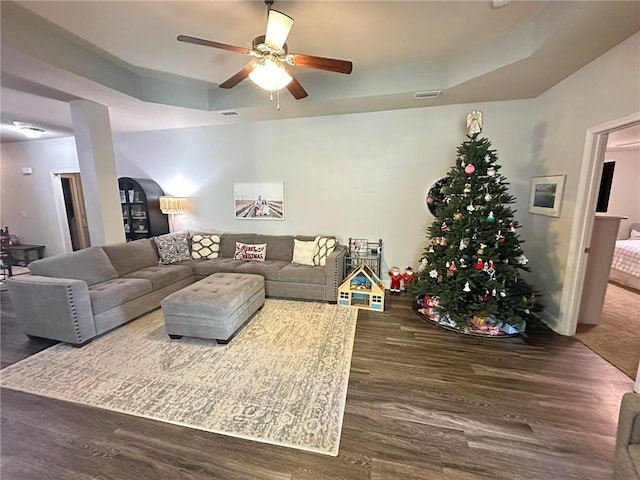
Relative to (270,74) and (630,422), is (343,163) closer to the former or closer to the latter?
(270,74)

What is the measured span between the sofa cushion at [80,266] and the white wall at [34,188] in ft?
11.9

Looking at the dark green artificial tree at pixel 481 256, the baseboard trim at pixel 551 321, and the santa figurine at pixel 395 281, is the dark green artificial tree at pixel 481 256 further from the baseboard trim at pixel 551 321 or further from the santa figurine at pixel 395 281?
the santa figurine at pixel 395 281

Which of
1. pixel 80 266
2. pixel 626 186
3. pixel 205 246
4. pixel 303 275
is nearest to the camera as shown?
pixel 80 266

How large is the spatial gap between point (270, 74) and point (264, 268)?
2.51 metres

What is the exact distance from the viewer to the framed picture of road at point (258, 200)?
4.66m

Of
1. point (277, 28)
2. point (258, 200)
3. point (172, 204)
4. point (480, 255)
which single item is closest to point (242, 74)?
point (277, 28)

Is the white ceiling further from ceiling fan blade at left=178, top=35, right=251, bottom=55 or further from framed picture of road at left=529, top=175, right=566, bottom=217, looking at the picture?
framed picture of road at left=529, top=175, right=566, bottom=217

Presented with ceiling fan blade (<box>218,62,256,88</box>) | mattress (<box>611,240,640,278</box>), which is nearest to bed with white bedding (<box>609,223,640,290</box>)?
mattress (<box>611,240,640,278</box>)

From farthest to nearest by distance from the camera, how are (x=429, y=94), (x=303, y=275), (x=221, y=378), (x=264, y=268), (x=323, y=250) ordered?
(x=323, y=250) < (x=264, y=268) < (x=303, y=275) < (x=429, y=94) < (x=221, y=378)

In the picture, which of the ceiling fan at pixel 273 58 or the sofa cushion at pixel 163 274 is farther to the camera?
the sofa cushion at pixel 163 274

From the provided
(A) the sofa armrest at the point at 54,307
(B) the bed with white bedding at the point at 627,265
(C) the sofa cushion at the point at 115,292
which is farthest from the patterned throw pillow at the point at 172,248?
(B) the bed with white bedding at the point at 627,265

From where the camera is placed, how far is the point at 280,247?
4.44 m

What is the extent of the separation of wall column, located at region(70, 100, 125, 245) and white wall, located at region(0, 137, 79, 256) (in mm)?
2882

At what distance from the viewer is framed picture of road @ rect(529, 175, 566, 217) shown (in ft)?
9.82
